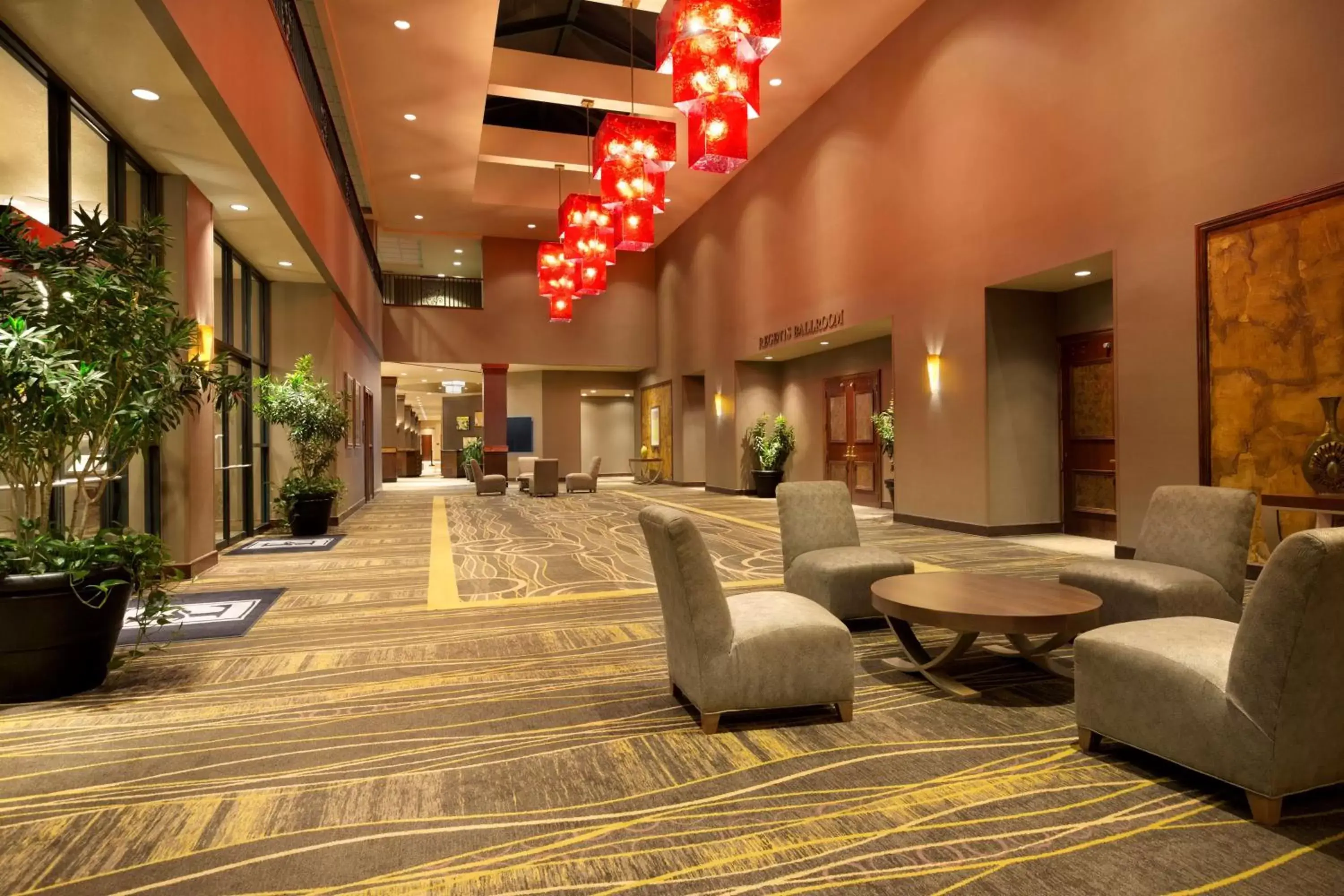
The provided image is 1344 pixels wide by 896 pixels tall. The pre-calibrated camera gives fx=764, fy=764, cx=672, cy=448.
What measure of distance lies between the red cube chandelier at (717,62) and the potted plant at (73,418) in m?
4.61

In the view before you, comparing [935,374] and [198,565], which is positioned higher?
[935,374]

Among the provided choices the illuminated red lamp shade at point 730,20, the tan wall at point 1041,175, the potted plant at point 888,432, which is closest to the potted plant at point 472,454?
the tan wall at point 1041,175

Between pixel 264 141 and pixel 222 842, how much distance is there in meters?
5.38

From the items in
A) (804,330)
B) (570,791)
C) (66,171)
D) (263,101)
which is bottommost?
(570,791)

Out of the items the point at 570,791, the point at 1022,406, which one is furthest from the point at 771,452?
the point at 570,791

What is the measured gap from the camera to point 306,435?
908 centimetres

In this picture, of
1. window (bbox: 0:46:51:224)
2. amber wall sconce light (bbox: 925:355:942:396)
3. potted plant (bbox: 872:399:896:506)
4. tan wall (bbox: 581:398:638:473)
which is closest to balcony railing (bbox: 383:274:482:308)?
tan wall (bbox: 581:398:638:473)

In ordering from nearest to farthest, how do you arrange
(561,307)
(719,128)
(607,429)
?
(719,128), (561,307), (607,429)

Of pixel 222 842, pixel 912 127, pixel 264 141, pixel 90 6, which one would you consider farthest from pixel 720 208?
pixel 222 842

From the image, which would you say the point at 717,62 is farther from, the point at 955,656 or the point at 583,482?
the point at 583,482

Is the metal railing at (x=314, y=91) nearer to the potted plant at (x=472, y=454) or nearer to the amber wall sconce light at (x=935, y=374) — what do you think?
the amber wall sconce light at (x=935, y=374)

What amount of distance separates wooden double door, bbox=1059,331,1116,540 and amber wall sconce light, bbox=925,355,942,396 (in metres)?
1.36

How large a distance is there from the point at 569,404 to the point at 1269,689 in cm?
2091

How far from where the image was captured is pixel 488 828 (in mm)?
2299
